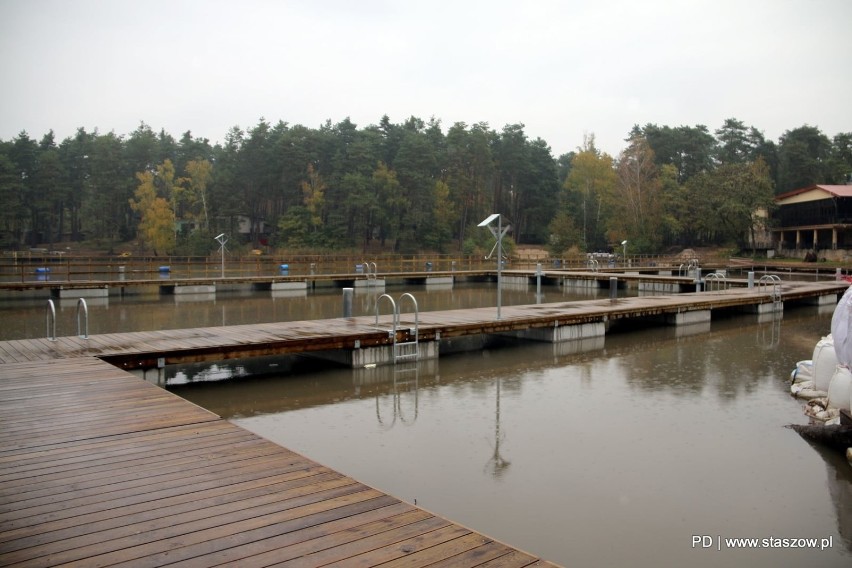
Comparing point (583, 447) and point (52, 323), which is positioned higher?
point (52, 323)

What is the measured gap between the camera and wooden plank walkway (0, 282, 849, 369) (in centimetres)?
949

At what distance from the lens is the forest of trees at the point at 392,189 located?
51.7 meters

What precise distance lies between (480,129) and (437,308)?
43.6m

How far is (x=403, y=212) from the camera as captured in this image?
54.7m

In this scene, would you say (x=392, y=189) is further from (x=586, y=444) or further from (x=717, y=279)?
(x=586, y=444)

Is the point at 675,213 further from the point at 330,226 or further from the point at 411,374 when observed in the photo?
the point at 411,374

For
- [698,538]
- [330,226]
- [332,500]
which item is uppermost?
[330,226]

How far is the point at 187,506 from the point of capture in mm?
3992

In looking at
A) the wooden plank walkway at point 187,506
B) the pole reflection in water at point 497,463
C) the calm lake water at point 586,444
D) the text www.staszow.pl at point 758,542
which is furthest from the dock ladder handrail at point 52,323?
the text www.staszow.pl at point 758,542

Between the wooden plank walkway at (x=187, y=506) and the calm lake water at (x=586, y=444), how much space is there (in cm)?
139

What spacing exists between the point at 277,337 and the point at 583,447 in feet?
19.0

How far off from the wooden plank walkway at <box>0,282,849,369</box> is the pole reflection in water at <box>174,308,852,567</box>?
Answer: 0.57 metres

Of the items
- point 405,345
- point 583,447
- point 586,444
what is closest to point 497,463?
point 583,447

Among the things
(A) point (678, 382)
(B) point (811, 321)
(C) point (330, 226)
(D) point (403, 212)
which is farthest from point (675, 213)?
(A) point (678, 382)
